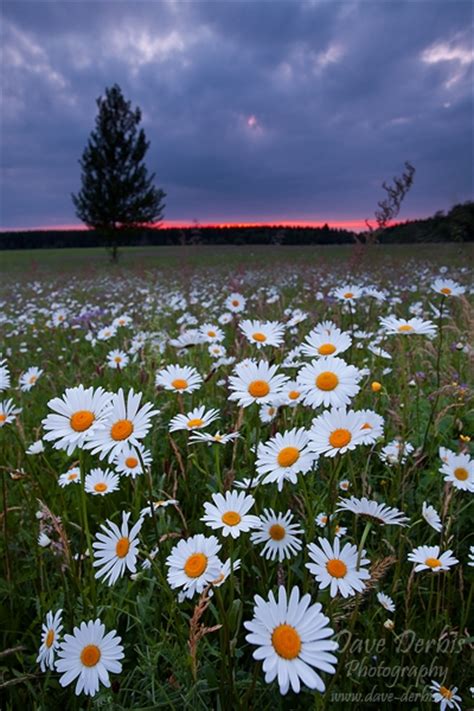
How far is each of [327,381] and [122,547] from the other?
75 cm

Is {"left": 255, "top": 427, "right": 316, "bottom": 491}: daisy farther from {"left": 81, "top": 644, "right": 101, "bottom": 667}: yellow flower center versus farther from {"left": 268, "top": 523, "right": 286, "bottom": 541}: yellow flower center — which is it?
{"left": 81, "top": 644, "right": 101, "bottom": 667}: yellow flower center

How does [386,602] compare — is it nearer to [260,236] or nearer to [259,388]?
[259,388]

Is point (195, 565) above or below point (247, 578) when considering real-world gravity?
above

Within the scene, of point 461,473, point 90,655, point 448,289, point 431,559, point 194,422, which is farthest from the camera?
point 448,289

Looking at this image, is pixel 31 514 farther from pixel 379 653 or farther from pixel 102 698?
pixel 379 653

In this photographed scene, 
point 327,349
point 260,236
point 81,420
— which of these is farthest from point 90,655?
point 260,236

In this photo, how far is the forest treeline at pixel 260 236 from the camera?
731cm

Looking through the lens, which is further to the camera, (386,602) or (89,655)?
(386,602)

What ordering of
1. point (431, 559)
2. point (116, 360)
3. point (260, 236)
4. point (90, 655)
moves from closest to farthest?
point (90, 655) < point (431, 559) < point (116, 360) < point (260, 236)

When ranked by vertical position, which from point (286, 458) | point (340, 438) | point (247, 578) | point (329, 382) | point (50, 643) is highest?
point (329, 382)

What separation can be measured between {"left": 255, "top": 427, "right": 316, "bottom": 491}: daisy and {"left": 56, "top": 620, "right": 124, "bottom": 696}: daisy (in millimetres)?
534

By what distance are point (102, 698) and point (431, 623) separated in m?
0.95

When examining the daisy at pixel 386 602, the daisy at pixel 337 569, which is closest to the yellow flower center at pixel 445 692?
the daisy at pixel 386 602

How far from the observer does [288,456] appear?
1.31 m
